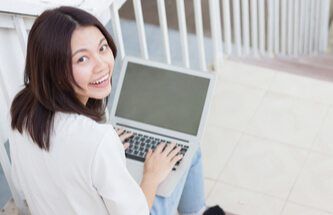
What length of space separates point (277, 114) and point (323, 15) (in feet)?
5.74

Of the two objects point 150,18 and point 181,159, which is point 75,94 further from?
point 150,18

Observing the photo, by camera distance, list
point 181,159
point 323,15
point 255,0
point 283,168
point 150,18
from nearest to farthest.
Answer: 1. point 181,159
2. point 283,168
3. point 255,0
4. point 150,18
5. point 323,15

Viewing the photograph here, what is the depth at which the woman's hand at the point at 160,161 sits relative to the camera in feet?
5.65

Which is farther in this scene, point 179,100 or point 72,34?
point 179,100

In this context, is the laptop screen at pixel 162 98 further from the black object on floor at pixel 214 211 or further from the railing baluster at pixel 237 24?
the railing baluster at pixel 237 24

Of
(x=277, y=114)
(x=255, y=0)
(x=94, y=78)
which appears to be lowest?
(x=277, y=114)

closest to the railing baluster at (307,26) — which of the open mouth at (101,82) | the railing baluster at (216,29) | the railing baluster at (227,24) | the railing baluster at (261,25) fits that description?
the railing baluster at (261,25)

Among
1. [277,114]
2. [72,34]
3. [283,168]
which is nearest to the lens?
[72,34]

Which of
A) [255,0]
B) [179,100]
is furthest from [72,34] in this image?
[255,0]

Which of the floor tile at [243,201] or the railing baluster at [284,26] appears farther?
the railing baluster at [284,26]

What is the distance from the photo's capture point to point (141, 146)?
6.03 feet

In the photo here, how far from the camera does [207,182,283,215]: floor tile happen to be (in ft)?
7.39

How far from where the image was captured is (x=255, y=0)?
3.12 metres

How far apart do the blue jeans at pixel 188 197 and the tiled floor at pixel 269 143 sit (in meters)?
0.22
